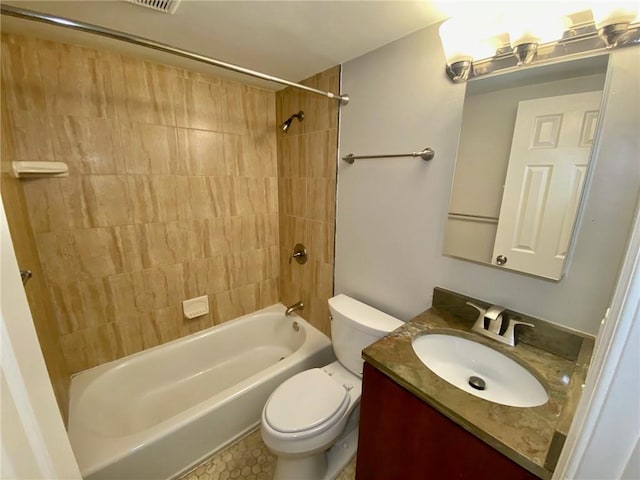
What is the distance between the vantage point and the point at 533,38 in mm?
841

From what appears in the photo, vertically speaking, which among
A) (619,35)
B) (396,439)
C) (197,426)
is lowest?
(197,426)

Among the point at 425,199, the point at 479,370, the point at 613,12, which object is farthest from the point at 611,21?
the point at 479,370

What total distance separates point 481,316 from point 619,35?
0.97m

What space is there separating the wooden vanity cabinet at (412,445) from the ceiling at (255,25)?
139 centimetres

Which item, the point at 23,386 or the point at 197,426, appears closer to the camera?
the point at 23,386

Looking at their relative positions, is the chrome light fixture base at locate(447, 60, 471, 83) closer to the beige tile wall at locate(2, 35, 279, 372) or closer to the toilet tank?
the toilet tank

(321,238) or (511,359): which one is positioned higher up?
(321,238)

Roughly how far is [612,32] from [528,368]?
105cm

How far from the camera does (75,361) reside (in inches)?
61.1

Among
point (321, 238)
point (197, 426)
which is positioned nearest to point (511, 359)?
point (321, 238)

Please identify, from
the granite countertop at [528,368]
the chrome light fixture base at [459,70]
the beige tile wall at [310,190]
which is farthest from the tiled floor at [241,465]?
the chrome light fixture base at [459,70]

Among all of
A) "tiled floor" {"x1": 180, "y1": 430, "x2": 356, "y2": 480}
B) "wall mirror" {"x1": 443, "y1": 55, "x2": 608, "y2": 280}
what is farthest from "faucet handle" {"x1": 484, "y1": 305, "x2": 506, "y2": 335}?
"tiled floor" {"x1": 180, "y1": 430, "x2": 356, "y2": 480}

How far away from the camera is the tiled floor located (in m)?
1.37

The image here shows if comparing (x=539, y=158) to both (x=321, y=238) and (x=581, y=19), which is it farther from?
(x=321, y=238)
